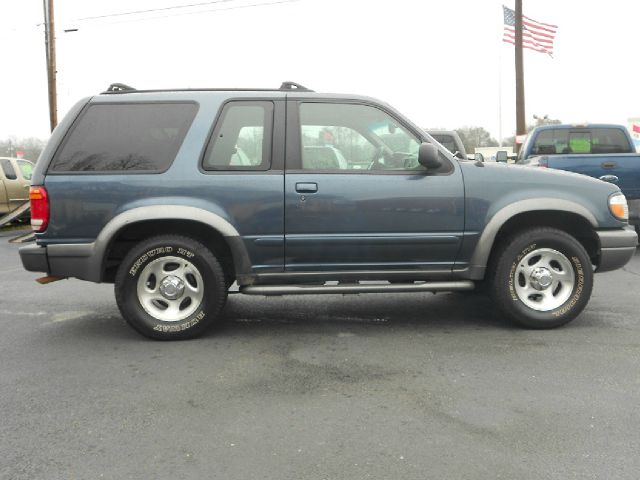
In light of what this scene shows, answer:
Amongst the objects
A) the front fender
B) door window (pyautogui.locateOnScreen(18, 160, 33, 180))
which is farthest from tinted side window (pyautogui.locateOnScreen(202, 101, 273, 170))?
door window (pyautogui.locateOnScreen(18, 160, 33, 180))

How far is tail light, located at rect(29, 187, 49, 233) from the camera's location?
4.48m

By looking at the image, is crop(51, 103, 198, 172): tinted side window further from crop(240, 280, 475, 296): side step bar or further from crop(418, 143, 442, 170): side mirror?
crop(418, 143, 442, 170): side mirror

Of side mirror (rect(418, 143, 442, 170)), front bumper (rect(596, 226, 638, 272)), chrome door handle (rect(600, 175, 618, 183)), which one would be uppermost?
side mirror (rect(418, 143, 442, 170))

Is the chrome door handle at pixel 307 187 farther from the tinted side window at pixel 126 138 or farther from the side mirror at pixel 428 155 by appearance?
the tinted side window at pixel 126 138

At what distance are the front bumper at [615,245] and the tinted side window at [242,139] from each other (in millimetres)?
2780

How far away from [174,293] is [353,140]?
1854 millimetres

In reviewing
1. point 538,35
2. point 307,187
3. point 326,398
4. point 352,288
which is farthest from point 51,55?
point 326,398

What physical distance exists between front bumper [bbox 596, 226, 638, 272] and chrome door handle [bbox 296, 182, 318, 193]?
2343 mm

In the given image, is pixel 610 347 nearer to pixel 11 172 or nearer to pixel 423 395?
pixel 423 395

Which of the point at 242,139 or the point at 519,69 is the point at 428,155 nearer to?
the point at 242,139

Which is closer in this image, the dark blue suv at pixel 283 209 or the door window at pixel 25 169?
the dark blue suv at pixel 283 209

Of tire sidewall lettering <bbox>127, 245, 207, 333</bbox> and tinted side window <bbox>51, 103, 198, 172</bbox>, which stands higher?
tinted side window <bbox>51, 103, 198, 172</bbox>

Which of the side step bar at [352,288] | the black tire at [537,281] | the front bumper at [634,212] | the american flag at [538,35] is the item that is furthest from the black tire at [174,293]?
the american flag at [538,35]

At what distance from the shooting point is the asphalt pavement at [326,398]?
8.95 ft
